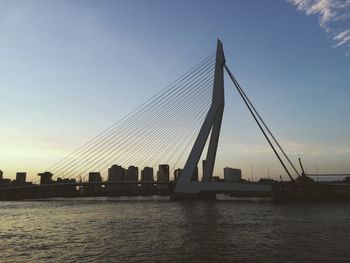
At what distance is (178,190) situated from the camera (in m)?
58.2

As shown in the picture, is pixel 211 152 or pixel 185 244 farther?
pixel 211 152

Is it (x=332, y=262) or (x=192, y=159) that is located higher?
(x=192, y=159)

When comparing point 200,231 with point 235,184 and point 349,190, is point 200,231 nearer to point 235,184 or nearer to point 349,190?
point 235,184

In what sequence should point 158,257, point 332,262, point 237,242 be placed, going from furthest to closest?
1. point 237,242
2. point 158,257
3. point 332,262

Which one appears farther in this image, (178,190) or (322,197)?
(322,197)

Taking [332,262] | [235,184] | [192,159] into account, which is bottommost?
[332,262]

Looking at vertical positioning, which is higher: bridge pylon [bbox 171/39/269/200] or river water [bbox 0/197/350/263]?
bridge pylon [bbox 171/39/269/200]

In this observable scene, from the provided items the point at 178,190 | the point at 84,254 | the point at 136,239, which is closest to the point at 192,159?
the point at 178,190

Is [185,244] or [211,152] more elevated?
[211,152]

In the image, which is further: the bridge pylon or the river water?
the bridge pylon

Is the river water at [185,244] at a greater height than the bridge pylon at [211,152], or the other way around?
the bridge pylon at [211,152]

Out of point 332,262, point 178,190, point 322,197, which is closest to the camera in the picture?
point 332,262

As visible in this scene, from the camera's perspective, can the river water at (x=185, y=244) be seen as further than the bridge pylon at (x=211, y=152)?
No

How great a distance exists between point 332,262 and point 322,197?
5701cm
